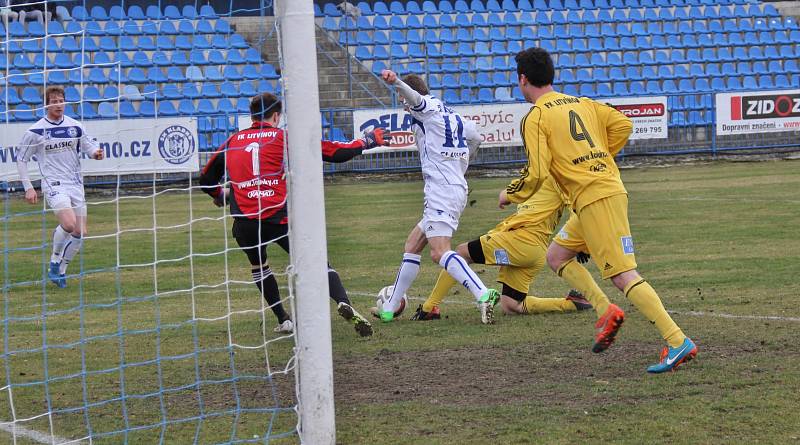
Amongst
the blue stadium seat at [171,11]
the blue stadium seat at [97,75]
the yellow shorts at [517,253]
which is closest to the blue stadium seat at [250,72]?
the blue stadium seat at [171,11]

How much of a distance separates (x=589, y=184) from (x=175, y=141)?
55.7 feet

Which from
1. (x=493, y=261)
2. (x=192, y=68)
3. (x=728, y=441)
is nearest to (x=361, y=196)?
(x=192, y=68)

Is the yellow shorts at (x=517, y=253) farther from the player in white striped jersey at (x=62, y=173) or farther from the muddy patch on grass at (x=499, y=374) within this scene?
the player in white striped jersey at (x=62, y=173)

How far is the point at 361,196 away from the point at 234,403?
15561 millimetres

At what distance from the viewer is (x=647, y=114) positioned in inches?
1061

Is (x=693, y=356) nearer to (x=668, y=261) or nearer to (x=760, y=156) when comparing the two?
(x=668, y=261)

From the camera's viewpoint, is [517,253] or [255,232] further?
[517,253]

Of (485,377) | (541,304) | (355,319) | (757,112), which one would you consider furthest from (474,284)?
(757,112)

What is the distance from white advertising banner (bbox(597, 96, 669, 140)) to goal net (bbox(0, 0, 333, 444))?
886 centimetres

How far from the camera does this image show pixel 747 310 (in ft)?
28.6

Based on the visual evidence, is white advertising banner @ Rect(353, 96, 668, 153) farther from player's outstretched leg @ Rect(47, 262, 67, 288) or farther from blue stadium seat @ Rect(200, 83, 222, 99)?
player's outstretched leg @ Rect(47, 262, 67, 288)

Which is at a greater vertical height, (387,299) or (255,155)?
(255,155)

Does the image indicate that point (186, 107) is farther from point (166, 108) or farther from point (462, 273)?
point (462, 273)

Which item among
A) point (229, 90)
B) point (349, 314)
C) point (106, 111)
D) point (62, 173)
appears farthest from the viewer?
point (229, 90)
